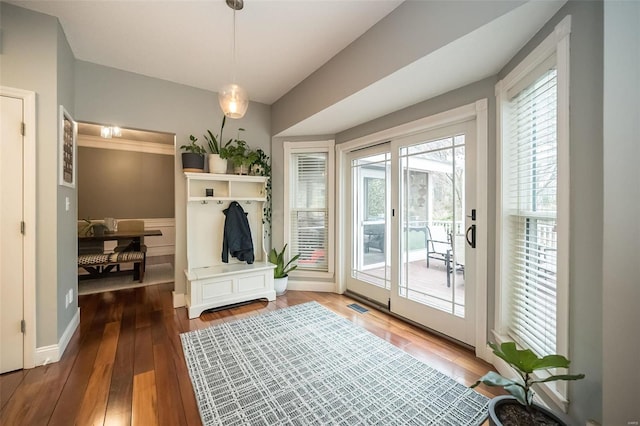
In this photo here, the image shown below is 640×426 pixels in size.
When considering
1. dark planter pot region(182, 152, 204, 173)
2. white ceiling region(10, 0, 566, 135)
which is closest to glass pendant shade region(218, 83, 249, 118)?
white ceiling region(10, 0, 566, 135)

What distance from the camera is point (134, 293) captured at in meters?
3.66

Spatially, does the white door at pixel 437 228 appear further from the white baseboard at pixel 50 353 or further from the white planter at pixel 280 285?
the white baseboard at pixel 50 353

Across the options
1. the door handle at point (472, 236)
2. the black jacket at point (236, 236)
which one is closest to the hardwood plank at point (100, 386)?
the black jacket at point (236, 236)

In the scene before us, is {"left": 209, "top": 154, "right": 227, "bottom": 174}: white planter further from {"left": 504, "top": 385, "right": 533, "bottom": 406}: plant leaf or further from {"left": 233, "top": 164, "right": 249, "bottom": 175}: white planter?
{"left": 504, "top": 385, "right": 533, "bottom": 406}: plant leaf

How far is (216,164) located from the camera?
3205 mm

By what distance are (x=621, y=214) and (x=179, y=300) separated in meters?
3.83

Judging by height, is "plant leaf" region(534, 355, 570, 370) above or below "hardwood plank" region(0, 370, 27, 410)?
above

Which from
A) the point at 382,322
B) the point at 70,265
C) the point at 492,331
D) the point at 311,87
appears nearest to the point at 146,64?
the point at 311,87

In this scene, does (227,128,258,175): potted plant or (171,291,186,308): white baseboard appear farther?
(227,128,258,175): potted plant

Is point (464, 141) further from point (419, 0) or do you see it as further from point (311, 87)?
point (311, 87)

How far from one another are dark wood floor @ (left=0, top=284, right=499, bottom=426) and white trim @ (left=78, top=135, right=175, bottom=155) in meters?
3.62

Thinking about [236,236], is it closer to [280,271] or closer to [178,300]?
[280,271]

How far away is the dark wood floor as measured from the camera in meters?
1.48

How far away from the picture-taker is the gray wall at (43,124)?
1.88m
